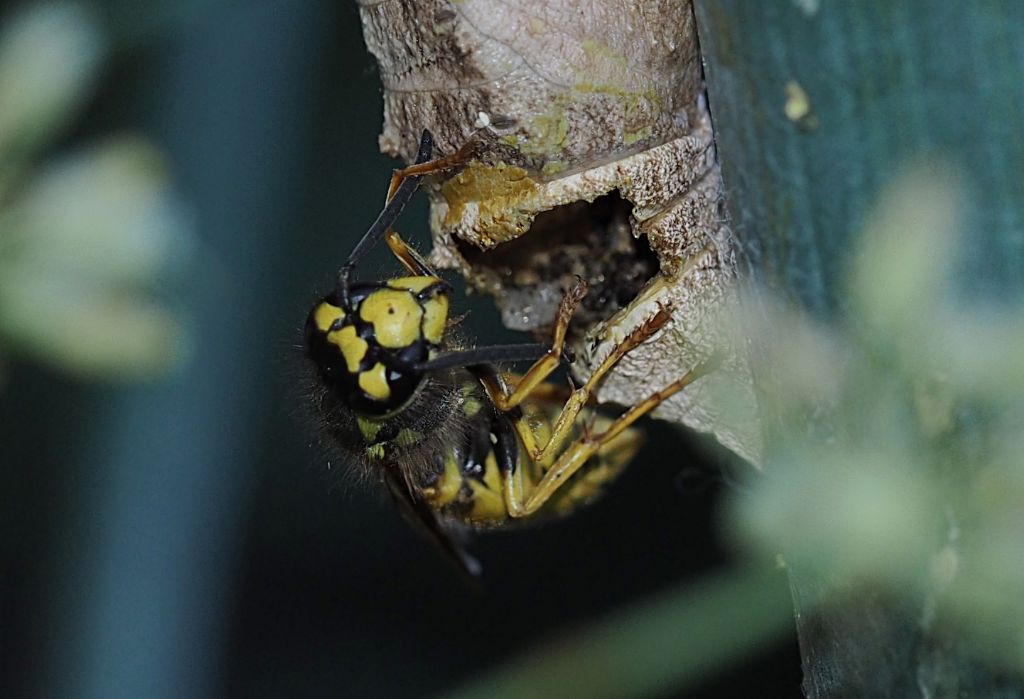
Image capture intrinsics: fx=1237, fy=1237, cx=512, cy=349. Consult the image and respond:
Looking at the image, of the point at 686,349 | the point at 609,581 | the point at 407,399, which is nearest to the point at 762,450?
the point at 686,349

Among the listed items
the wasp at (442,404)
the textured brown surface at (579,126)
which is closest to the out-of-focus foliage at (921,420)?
the textured brown surface at (579,126)

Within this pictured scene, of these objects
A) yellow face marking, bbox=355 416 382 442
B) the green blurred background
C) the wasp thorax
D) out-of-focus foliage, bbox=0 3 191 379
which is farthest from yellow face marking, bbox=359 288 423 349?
the green blurred background

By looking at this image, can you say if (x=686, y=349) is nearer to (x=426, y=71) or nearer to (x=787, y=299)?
(x=787, y=299)

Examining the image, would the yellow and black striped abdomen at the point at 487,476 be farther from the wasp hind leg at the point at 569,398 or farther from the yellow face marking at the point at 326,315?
the yellow face marking at the point at 326,315

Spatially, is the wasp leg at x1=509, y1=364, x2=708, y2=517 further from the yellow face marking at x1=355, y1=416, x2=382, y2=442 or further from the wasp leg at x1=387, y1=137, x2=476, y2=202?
the wasp leg at x1=387, y1=137, x2=476, y2=202

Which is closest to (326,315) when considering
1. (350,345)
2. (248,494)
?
(350,345)

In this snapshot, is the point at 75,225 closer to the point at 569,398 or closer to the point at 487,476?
the point at 487,476
